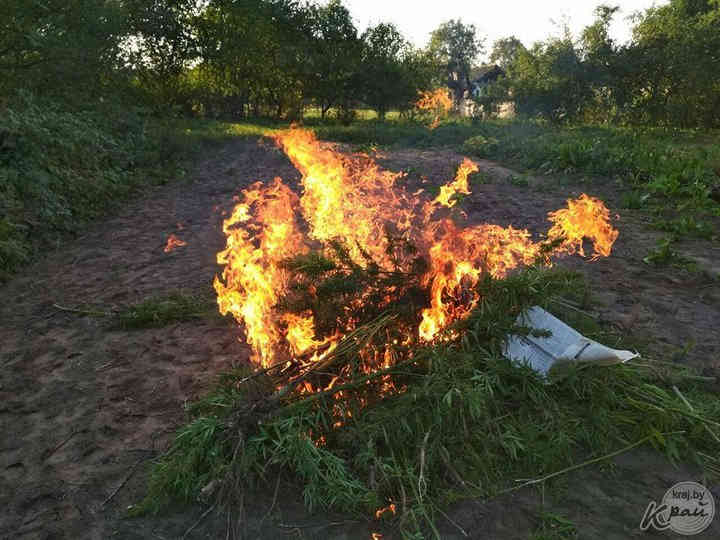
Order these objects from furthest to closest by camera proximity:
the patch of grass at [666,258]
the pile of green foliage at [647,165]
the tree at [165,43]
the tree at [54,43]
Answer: the tree at [165,43]
the pile of green foliage at [647,165]
the tree at [54,43]
the patch of grass at [666,258]

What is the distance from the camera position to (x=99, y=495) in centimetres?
275

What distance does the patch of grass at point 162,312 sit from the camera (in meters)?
4.74

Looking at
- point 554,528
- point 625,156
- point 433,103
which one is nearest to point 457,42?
point 433,103

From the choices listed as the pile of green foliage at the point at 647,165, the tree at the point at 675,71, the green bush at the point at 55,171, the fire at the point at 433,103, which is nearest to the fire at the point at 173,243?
the green bush at the point at 55,171

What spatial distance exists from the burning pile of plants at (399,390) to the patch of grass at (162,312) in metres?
0.86

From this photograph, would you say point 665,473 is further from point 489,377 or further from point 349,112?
point 349,112

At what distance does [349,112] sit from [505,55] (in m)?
72.3

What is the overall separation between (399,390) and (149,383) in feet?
6.24

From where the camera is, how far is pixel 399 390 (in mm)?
3207

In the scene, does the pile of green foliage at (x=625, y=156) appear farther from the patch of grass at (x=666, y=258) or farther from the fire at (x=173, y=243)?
the fire at (x=173, y=243)

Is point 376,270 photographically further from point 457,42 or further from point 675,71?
point 457,42

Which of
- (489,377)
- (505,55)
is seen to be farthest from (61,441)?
(505,55)

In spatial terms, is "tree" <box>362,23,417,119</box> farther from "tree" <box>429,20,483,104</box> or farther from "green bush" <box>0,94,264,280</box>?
"tree" <box>429,20,483,104</box>

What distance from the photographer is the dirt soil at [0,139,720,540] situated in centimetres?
253
